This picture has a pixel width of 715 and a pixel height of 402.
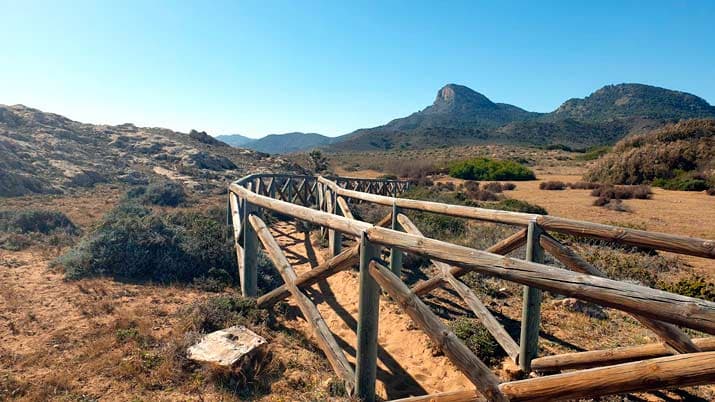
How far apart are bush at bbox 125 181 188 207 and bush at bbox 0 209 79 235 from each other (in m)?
4.49

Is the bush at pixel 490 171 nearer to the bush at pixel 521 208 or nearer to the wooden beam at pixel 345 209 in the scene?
the bush at pixel 521 208

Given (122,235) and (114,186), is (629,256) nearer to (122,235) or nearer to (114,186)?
(122,235)

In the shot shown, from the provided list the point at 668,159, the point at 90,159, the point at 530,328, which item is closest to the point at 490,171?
the point at 668,159

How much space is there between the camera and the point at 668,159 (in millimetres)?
23000

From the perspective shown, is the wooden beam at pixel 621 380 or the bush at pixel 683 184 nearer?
the wooden beam at pixel 621 380

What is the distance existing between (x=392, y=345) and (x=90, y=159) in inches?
1254

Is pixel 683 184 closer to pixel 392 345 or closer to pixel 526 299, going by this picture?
pixel 526 299

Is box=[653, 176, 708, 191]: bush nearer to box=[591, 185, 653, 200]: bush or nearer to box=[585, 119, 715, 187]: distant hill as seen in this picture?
box=[585, 119, 715, 187]: distant hill

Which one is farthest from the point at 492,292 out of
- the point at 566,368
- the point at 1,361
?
the point at 1,361

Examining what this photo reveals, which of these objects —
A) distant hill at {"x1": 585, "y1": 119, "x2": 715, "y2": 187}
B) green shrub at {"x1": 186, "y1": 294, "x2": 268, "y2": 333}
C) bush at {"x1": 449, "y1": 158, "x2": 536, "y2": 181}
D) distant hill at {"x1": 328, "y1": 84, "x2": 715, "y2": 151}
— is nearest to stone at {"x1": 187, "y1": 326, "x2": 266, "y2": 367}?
green shrub at {"x1": 186, "y1": 294, "x2": 268, "y2": 333}

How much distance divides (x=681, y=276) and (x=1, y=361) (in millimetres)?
10977

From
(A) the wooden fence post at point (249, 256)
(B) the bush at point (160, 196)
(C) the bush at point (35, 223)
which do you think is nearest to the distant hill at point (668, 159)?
Answer: (A) the wooden fence post at point (249, 256)

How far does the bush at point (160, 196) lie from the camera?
1502cm

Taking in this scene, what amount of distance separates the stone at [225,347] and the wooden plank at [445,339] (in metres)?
1.65
